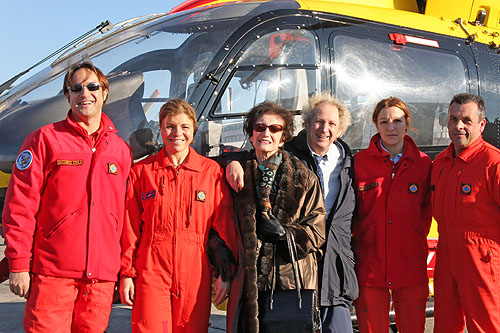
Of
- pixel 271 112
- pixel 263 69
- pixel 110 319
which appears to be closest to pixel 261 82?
pixel 263 69

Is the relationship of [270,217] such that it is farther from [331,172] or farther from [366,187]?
[366,187]

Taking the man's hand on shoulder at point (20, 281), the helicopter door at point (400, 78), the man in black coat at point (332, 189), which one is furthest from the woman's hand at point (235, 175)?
the helicopter door at point (400, 78)

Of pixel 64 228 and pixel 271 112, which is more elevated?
pixel 271 112

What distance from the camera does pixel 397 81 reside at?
4.54m

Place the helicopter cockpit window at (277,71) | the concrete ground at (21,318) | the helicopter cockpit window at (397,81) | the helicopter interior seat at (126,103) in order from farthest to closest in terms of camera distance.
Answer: the concrete ground at (21,318) < the helicopter cockpit window at (397,81) < the helicopter cockpit window at (277,71) < the helicopter interior seat at (126,103)

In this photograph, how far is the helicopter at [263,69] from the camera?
12.5ft

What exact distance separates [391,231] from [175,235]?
1208 millimetres

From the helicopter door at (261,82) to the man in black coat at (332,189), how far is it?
73cm

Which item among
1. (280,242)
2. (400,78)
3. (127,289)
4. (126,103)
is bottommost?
(127,289)

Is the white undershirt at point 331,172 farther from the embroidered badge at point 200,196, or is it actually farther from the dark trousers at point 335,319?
the embroidered badge at point 200,196

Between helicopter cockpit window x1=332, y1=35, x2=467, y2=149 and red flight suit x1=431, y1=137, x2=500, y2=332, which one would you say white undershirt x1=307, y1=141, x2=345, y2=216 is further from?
helicopter cockpit window x1=332, y1=35, x2=467, y2=149

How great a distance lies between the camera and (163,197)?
2.82 metres

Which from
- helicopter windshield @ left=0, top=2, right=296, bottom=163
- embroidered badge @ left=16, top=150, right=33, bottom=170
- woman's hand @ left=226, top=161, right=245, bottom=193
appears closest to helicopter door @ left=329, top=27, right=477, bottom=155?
helicopter windshield @ left=0, top=2, right=296, bottom=163

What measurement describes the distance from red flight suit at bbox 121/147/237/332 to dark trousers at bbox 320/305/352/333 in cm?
61
